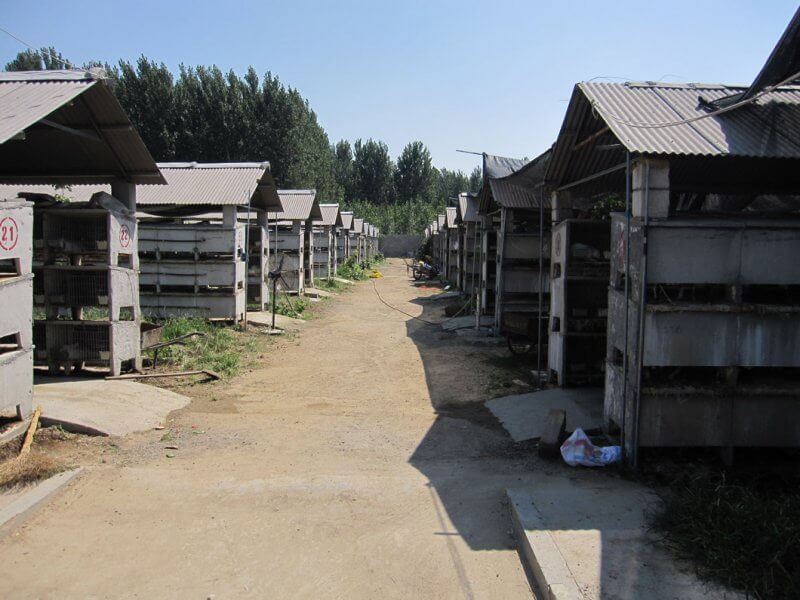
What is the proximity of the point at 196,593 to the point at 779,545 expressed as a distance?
11.7 ft

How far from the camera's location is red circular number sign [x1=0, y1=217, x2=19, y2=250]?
5.42 meters

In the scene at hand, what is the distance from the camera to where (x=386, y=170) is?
74.8 m

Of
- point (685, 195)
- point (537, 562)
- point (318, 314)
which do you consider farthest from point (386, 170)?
point (537, 562)

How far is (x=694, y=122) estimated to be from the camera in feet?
19.1

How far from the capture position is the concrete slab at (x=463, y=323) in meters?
15.2

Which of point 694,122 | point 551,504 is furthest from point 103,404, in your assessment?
point 694,122

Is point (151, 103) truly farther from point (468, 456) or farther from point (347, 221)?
point (468, 456)

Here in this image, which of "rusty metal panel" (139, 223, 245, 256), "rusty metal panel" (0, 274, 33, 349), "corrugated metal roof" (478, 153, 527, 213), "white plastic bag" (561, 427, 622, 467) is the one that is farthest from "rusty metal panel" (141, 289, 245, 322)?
"white plastic bag" (561, 427, 622, 467)

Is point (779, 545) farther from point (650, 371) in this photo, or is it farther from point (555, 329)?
point (555, 329)

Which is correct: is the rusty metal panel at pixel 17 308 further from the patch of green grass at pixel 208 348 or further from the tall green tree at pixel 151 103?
the tall green tree at pixel 151 103

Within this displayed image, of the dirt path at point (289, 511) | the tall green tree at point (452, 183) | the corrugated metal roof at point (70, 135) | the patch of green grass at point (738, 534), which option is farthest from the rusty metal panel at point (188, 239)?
the tall green tree at point (452, 183)

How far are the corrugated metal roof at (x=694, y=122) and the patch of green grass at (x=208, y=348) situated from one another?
273 inches

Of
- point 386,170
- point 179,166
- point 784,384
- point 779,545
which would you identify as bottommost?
point 779,545

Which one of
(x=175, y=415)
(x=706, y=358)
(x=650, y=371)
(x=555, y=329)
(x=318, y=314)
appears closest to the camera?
(x=706, y=358)
